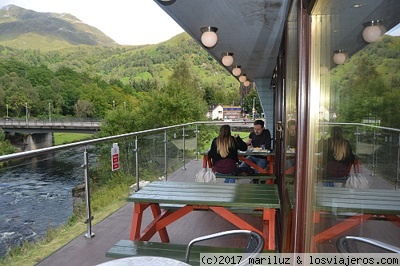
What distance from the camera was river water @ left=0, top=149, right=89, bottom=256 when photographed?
8.99ft

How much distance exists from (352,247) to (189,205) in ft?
5.70

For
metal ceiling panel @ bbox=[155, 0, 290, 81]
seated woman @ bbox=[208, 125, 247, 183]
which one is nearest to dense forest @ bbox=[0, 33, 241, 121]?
metal ceiling panel @ bbox=[155, 0, 290, 81]

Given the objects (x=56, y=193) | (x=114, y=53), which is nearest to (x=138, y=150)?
(x=56, y=193)

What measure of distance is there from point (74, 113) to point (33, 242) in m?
73.3

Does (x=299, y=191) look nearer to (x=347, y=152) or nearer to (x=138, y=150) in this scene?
(x=347, y=152)

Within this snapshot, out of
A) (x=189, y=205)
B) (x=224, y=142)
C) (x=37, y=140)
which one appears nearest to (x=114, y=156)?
(x=224, y=142)

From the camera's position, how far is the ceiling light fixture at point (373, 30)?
716 millimetres

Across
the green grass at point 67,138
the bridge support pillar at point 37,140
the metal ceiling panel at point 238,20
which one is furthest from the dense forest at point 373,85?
the green grass at point 67,138

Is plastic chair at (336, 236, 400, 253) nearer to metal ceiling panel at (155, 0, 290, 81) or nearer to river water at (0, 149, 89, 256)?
metal ceiling panel at (155, 0, 290, 81)

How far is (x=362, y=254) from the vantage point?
0.93 meters

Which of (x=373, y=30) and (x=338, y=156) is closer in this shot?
(x=373, y=30)

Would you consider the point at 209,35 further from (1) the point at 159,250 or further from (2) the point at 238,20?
(1) the point at 159,250

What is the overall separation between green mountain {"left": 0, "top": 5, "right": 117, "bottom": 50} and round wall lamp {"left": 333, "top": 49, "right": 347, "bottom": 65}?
13266cm

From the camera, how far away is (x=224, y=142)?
405 cm
